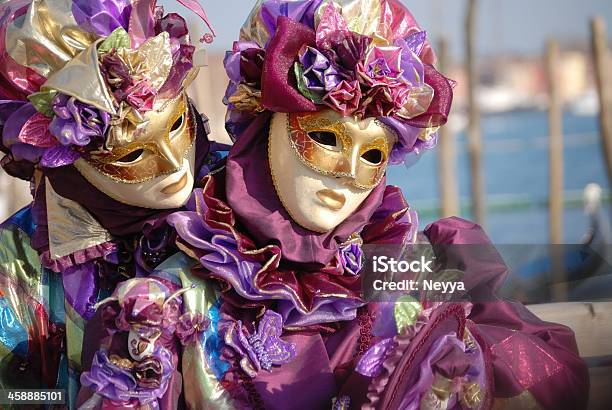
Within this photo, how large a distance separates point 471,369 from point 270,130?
0.53 metres

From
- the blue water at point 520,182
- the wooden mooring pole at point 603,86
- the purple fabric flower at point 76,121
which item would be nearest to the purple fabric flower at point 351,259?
the purple fabric flower at point 76,121

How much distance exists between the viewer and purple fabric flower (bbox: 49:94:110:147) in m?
1.65

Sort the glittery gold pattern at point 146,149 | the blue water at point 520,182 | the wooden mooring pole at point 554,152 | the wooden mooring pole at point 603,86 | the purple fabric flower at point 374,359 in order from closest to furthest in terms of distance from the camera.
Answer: the purple fabric flower at point 374,359 < the glittery gold pattern at point 146,149 < the wooden mooring pole at point 603,86 < the wooden mooring pole at point 554,152 < the blue water at point 520,182

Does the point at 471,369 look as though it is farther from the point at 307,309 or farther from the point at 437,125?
the point at 437,125

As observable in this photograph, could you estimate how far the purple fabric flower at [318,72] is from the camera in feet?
5.14

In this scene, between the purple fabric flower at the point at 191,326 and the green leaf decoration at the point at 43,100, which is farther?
the green leaf decoration at the point at 43,100

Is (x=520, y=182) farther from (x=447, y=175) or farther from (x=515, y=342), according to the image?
(x=515, y=342)

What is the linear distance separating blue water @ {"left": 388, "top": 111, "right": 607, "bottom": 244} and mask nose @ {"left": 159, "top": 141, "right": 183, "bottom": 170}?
4530 millimetres

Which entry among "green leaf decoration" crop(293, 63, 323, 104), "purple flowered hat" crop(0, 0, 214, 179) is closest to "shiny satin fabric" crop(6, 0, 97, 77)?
"purple flowered hat" crop(0, 0, 214, 179)

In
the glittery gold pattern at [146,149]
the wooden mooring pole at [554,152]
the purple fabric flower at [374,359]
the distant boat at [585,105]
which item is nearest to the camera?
the purple fabric flower at [374,359]

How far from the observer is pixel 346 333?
1.67 metres

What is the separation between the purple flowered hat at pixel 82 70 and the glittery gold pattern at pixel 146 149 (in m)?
0.01

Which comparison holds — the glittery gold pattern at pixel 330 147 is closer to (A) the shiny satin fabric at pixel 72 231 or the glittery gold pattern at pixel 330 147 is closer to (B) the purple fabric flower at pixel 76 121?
(B) the purple fabric flower at pixel 76 121

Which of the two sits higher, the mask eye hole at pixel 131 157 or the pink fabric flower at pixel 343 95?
the pink fabric flower at pixel 343 95
